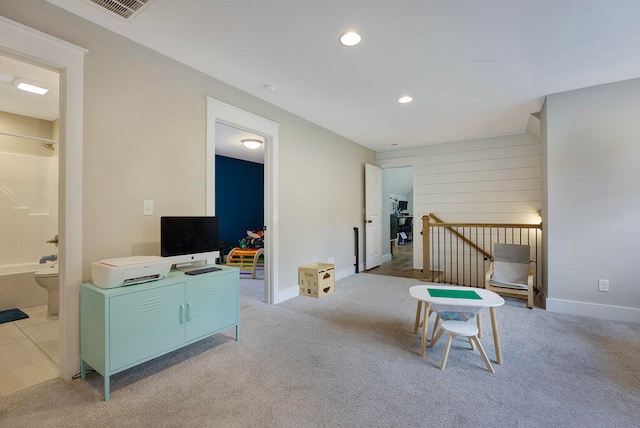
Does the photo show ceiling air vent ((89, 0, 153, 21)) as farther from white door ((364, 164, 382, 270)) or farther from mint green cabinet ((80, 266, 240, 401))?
white door ((364, 164, 382, 270))

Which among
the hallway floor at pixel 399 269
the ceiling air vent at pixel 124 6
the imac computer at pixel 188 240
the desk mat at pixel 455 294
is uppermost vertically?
the ceiling air vent at pixel 124 6

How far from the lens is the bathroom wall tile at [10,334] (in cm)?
269

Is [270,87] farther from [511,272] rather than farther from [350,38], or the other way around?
[511,272]

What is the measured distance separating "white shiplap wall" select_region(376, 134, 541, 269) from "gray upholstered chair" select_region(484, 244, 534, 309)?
3.88ft

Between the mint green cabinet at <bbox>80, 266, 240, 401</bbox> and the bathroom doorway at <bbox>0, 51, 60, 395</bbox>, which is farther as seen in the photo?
the bathroom doorway at <bbox>0, 51, 60, 395</bbox>

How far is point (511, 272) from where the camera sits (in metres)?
4.14

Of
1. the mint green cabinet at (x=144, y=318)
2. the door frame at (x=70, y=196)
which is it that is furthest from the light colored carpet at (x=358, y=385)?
the door frame at (x=70, y=196)

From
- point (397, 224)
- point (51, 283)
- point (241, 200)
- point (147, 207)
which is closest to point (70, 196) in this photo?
point (147, 207)

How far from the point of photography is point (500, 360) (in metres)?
2.25

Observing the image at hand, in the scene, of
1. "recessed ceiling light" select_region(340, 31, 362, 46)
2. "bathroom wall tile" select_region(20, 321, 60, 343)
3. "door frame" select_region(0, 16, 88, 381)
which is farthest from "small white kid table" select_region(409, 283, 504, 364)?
"bathroom wall tile" select_region(20, 321, 60, 343)

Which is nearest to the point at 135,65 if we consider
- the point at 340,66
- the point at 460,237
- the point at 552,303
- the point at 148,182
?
the point at 148,182

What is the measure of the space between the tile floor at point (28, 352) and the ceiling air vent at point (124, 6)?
259 centimetres

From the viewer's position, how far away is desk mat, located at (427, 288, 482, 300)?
236 centimetres

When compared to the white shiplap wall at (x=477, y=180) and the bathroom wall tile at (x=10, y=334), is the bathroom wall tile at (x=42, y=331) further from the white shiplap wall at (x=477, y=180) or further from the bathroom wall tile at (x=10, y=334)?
Answer: the white shiplap wall at (x=477, y=180)
